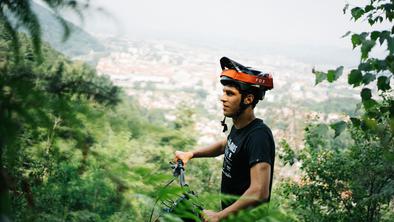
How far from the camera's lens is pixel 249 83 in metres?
2.85

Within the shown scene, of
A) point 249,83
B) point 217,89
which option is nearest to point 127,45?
point 217,89

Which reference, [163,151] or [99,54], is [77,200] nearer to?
[163,151]

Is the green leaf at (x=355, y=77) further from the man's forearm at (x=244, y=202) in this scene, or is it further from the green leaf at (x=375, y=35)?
the man's forearm at (x=244, y=202)

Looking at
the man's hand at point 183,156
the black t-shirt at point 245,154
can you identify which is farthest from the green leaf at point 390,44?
the man's hand at point 183,156

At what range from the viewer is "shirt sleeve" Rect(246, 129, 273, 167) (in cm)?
237

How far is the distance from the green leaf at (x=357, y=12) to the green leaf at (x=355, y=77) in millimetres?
538

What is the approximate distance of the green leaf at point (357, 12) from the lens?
98.6 inches

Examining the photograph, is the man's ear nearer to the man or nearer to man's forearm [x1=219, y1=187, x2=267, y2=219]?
the man

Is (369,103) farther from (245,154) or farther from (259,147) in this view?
(245,154)

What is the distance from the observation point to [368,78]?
2125 millimetres

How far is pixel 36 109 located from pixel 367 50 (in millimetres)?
1951

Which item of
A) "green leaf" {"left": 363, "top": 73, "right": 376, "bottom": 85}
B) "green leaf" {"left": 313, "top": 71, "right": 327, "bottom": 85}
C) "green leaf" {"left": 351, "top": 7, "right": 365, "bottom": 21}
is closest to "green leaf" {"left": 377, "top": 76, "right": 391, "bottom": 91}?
"green leaf" {"left": 363, "top": 73, "right": 376, "bottom": 85}

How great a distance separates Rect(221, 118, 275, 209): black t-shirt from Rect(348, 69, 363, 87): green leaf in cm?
67

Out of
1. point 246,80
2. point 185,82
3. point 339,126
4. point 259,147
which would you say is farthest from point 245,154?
point 185,82
